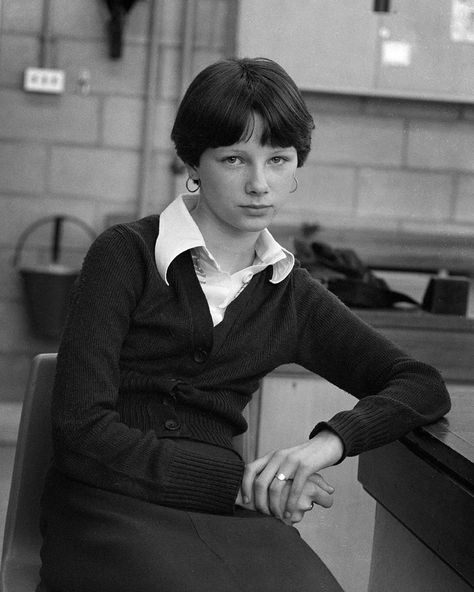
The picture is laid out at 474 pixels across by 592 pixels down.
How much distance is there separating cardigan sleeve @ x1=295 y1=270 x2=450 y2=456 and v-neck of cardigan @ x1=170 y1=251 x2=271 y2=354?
0.31 ft

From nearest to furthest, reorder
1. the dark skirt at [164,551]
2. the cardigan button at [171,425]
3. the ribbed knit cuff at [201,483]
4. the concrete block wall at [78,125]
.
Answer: the dark skirt at [164,551], the ribbed knit cuff at [201,483], the cardigan button at [171,425], the concrete block wall at [78,125]

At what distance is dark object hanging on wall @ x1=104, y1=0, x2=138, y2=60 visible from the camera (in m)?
4.15

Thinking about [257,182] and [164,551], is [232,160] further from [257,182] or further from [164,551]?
[164,551]

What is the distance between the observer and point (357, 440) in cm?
124

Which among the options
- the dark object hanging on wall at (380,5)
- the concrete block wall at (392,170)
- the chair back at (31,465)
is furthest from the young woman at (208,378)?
→ the concrete block wall at (392,170)

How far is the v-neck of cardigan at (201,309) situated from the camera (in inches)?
52.1

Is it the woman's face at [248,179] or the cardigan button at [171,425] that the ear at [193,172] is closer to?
the woman's face at [248,179]

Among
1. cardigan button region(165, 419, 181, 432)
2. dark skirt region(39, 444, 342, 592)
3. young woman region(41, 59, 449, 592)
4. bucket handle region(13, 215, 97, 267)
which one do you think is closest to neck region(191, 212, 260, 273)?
young woman region(41, 59, 449, 592)

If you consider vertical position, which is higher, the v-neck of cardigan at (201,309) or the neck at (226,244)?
the neck at (226,244)

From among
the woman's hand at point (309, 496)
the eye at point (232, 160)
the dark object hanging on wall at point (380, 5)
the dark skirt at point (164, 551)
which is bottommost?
the dark skirt at point (164, 551)

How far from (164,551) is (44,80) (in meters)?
3.41

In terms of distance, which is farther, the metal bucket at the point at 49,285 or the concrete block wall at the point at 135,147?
the concrete block wall at the point at 135,147

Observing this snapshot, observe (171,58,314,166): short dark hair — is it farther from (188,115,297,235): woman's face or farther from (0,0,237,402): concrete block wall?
(0,0,237,402): concrete block wall

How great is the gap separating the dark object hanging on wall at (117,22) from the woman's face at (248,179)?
9.78 feet
